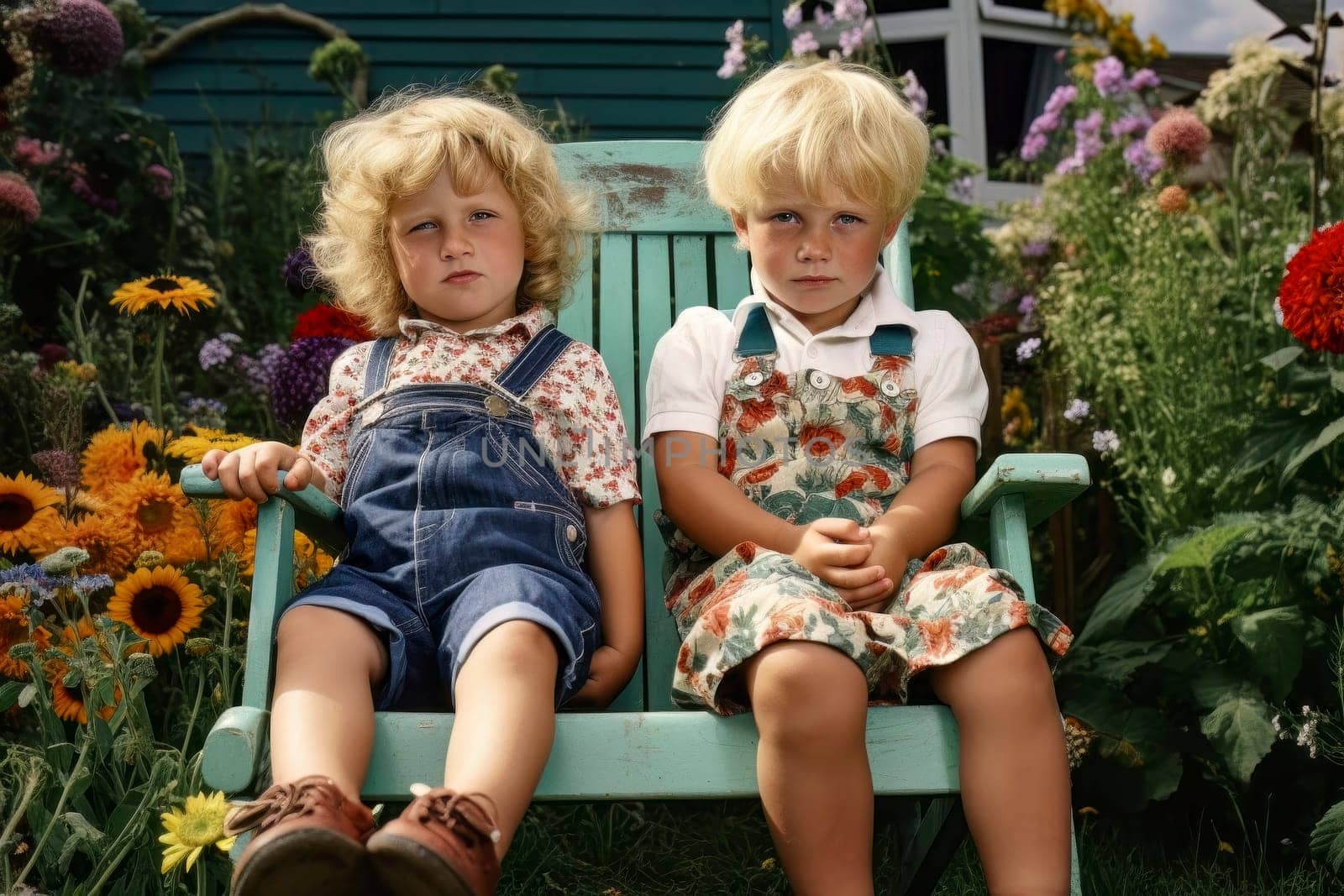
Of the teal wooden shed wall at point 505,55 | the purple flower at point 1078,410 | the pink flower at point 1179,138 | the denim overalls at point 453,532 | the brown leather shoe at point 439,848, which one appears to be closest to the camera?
the brown leather shoe at point 439,848

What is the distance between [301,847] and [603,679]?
59 cm

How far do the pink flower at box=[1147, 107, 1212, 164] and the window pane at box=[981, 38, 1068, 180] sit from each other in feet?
8.71

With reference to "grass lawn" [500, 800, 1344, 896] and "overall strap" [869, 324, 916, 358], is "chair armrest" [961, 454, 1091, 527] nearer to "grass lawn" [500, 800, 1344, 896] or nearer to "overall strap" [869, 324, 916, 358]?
"overall strap" [869, 324, 916, 358]

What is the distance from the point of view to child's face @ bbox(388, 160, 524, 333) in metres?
2.01

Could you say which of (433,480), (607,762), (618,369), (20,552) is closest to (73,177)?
(20,552)

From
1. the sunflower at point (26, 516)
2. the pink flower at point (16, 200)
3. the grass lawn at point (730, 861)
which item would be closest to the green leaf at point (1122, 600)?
the grass lawn at point (730, 861)

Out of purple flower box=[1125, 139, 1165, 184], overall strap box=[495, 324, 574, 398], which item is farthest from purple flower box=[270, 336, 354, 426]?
purple flower box=[1125, 139, 1165, 184]

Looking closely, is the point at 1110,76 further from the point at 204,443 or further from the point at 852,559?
the point at 204,443

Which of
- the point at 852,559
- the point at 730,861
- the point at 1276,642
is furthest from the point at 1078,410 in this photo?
the point at 852,559

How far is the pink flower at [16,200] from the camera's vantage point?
9.53 ft

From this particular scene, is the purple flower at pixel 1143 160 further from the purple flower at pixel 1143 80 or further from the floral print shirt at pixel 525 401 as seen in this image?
the floral print shirt at pixel 525 401

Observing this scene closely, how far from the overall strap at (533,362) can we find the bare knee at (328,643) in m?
0.46

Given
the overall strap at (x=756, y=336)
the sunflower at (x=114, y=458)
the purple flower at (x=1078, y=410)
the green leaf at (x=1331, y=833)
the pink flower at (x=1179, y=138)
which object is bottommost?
the green leaf at (x=1331, y=833)

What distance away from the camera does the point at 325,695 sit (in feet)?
5.04
